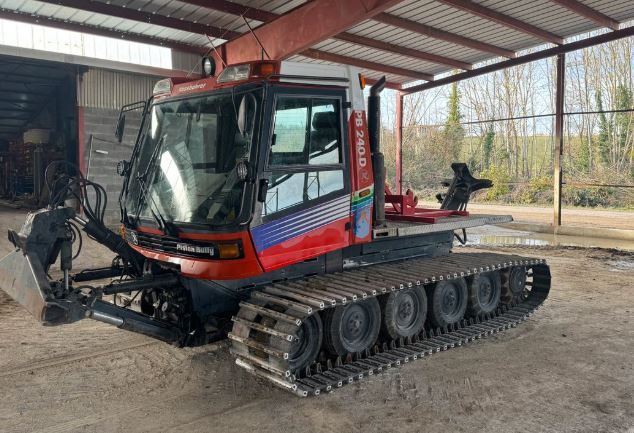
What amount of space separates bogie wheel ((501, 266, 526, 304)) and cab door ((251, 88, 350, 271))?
103 inches

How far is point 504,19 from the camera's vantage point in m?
11.2

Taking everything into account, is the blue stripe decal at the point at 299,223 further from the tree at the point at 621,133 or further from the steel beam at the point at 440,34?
the tree at the point at 621,133

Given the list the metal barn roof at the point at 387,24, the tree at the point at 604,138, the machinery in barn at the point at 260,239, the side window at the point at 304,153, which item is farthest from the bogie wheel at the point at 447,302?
the tree at the point at 604,138

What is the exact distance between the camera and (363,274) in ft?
16.9

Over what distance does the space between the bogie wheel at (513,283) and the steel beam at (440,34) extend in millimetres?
5773

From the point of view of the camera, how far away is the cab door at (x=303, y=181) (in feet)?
14.4

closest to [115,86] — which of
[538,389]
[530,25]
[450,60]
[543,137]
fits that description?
[450,60]

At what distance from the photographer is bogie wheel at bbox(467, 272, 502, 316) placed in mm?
6109

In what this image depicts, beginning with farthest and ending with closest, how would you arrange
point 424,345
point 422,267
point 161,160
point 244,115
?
1. point 422,267
2. point 424,345
3. point 161,160
4. point 244,115

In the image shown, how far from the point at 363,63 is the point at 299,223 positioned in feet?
32.4

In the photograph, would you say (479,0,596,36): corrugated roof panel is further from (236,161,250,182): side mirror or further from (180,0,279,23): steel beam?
(236,161,250,182): side mirror

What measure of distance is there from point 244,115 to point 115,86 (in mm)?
10223

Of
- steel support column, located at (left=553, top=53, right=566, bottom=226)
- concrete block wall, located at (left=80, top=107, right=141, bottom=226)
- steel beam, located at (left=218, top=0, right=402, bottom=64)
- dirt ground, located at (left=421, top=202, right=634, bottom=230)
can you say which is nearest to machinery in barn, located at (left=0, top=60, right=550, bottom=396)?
steel beam, located at (left=218, top=0, right=402, bottom=64)

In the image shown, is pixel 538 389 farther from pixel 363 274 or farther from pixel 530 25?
pixel 530 25
